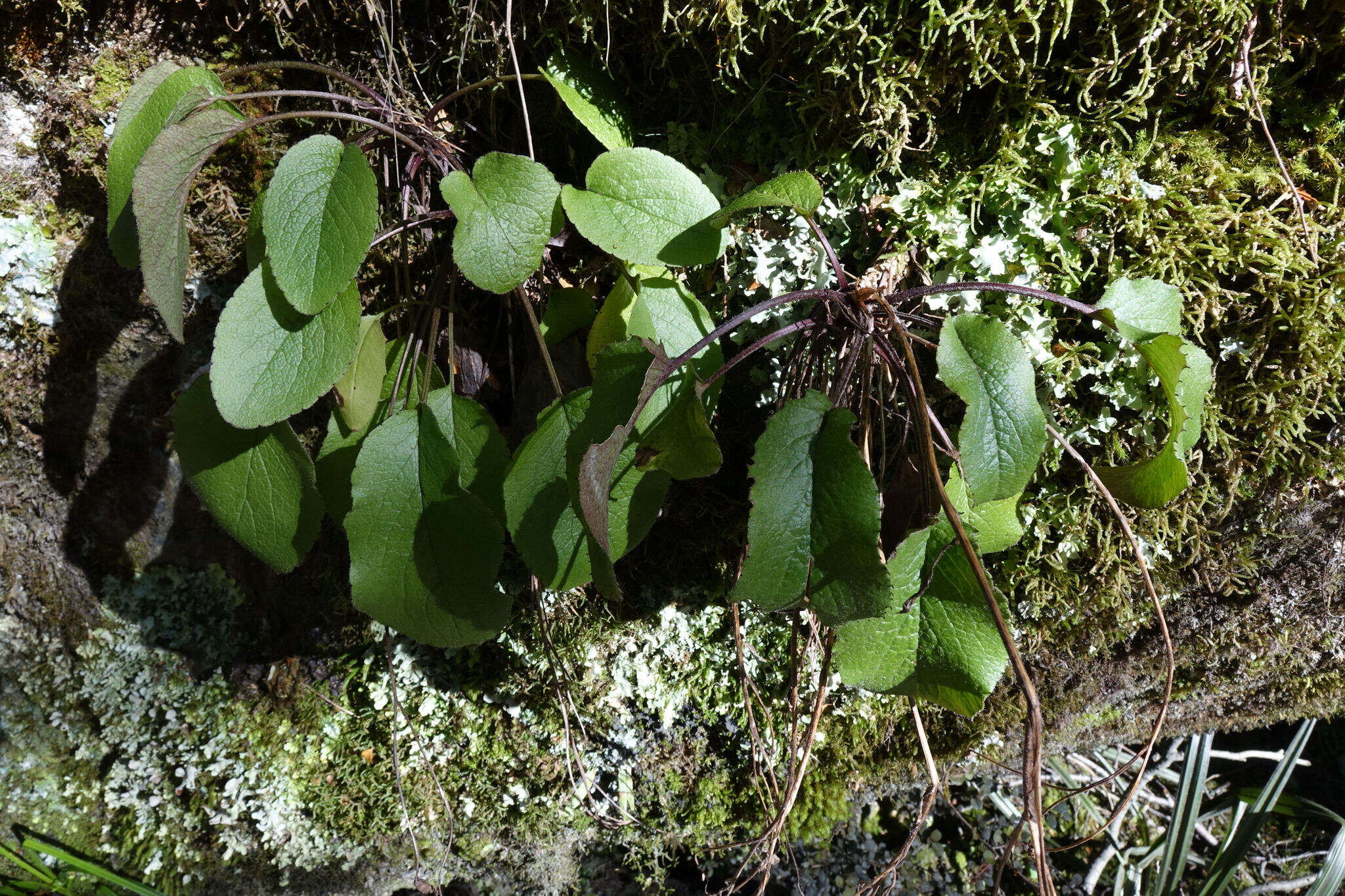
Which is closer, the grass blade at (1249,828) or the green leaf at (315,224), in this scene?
the green leaf at (315,224)

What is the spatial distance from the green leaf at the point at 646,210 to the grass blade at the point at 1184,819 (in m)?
1.71

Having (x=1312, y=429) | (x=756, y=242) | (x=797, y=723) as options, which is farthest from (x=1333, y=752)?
(x=756, y=242)

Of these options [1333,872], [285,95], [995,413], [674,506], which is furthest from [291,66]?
[1333,872]

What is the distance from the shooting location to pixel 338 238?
0.77 m

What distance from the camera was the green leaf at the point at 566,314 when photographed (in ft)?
3.24

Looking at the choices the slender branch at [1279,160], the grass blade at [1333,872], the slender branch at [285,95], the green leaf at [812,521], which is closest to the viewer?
the green leaf at [812,521]

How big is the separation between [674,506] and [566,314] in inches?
13.8

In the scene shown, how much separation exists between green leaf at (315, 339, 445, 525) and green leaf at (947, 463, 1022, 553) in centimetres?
68

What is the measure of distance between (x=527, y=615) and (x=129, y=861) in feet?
3.34

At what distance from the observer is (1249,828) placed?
5.11 ft

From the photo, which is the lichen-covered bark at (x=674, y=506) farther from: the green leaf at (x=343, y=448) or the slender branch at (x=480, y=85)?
the green leaf at (x=343, y=448)

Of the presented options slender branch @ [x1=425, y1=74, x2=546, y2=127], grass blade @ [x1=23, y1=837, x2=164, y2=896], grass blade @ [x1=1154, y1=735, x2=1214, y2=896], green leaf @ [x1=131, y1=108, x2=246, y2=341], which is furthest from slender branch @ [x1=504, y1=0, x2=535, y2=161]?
grass blade @ [x1=1154, y1=735, x2=1214, y2=896]

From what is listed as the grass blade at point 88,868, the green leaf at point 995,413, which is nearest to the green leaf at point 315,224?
the green leaf at point 995,413

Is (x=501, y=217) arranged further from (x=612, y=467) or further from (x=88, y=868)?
(x=88, y=868)
